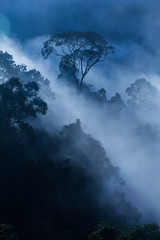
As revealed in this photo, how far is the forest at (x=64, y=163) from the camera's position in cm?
2050

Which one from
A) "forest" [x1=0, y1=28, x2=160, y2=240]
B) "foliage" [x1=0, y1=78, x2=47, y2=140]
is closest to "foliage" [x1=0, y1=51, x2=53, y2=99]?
"forest" [x1=0, y1=28, x2=160, y2=240]

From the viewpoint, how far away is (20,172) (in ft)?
70.7

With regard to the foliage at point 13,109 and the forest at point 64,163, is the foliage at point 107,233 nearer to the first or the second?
the forest at point 64,163

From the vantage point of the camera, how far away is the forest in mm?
20500

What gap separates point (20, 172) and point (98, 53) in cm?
2366

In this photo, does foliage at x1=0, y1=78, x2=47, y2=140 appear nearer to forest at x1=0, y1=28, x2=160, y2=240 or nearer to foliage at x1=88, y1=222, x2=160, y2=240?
forest at x1=0, y1=28, x2=160, y2=240

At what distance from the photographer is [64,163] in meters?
25.0

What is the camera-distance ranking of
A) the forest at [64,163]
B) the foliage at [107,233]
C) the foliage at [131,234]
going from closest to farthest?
the foliage at [131,234] → the foliage at [107,233] → the forest at [64,163]

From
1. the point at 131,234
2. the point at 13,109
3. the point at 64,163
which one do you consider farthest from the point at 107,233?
the point at 13,109

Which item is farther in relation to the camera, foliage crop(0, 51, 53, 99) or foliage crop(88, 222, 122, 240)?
foliage crop(0, 51, 53, 99)


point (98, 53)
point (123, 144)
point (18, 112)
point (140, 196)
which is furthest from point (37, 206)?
point (98, 53)

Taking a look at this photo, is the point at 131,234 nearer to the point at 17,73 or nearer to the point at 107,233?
the point at 107,233

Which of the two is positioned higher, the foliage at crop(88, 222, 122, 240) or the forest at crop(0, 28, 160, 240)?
the forest at crop(0, 28, 160, 240)

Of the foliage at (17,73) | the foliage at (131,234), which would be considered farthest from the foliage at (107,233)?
the foliage at (17,73)
